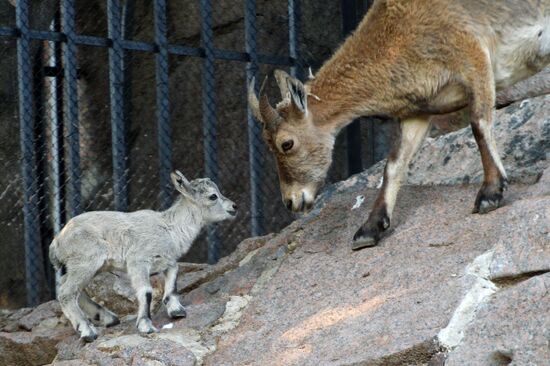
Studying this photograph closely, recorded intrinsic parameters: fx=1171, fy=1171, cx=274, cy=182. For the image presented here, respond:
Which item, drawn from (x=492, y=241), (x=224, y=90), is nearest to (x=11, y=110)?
(x=224, y=90)

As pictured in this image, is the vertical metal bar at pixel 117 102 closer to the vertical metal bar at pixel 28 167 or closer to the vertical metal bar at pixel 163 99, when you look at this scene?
the vertical metal bar at pixel 163 99

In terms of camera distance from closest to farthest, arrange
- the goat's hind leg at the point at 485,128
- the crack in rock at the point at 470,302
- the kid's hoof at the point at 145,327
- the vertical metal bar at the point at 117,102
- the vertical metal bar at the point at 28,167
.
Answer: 1. the crack in rock at the point at 470,302
2. the kid's hoof at the point at 145,327
3. the goat's hind leg at the point at 485,128
4. the vertical metal bar at the point at 28,167
5. the vertical metal bar at the point at 117,102

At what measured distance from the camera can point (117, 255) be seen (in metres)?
7.03

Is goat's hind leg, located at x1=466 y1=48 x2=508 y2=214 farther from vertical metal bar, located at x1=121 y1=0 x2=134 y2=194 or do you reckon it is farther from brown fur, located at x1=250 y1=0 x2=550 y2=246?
vertical metal bar, located at x1=121 y1=0 x2=134 y2=194

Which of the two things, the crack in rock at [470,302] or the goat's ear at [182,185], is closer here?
the crack in rock at [470,302]

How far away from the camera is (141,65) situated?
434 inches

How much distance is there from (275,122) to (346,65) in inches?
22.9

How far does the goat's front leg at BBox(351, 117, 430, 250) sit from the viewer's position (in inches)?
279

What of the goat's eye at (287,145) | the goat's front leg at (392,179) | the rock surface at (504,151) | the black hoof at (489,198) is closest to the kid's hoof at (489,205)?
the black hoof at (489,198)

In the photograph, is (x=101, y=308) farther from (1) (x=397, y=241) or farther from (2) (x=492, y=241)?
(2) (x=492, y=241)

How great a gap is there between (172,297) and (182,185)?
1.05 metres

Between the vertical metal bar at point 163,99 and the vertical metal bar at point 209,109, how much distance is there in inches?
13.3

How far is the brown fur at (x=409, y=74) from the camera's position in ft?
23.4

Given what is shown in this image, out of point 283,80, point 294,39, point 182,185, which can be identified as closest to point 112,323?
point 182,185
